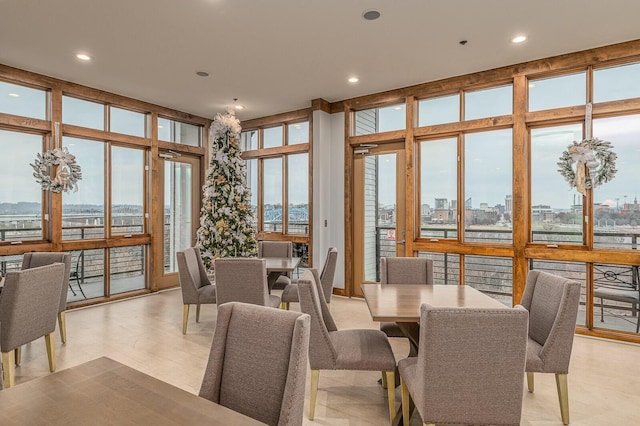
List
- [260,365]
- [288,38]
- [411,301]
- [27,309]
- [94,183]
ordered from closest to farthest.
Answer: [260,365] → [411,301] → [27,309] → [288,38] → [94,183]

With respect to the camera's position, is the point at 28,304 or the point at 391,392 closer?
the point at 391,392

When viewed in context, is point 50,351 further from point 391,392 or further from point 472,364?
point 472,364

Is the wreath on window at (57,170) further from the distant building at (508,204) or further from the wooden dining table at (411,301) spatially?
the distant building at (508,204)

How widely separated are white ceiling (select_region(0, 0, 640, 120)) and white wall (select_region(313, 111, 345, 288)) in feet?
2.80

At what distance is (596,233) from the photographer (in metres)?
4.12

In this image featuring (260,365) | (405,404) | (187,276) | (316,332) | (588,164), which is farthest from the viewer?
(187,276)

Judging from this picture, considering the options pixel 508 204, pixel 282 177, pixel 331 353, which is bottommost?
pixel 331 353

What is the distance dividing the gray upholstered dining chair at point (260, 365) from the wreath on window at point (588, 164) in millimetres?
4117

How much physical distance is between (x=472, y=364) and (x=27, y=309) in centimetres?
313

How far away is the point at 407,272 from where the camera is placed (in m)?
3.48

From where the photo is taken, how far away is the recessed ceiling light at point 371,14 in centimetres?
330

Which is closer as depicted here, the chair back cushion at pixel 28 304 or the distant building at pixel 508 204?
the chair back cushion at pixel 28 304

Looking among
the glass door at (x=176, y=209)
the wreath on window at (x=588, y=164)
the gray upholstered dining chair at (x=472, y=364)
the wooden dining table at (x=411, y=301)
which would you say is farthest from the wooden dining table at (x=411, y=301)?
the glass door at (x=176, y=209)

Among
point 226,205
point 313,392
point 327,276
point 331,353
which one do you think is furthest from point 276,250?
point 331,353
